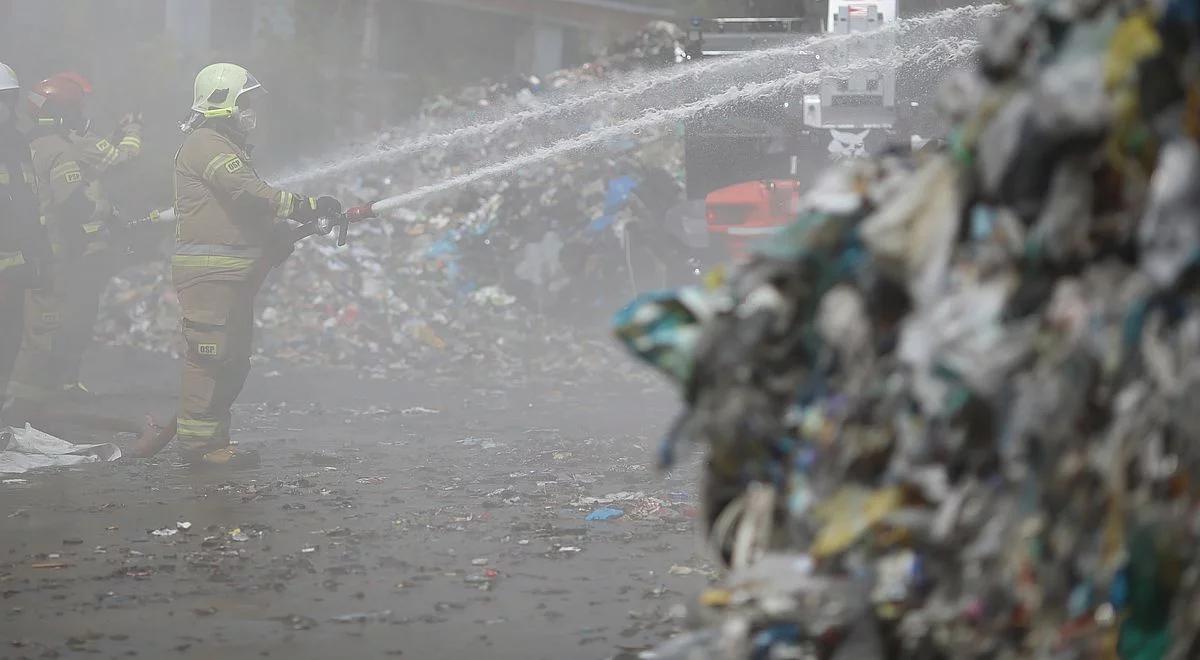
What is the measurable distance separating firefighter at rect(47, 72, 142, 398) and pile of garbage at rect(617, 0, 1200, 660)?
24.3 feet

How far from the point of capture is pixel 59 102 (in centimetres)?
878

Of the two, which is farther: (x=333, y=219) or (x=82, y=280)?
(x=82, y=280)

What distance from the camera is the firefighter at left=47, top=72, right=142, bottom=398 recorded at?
8.80 metres

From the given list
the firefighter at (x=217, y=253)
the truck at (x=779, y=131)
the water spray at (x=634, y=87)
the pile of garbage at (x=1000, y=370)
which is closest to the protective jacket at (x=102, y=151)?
the water spray at (x=634, y=87)

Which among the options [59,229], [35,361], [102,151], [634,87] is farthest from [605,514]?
[634,87]

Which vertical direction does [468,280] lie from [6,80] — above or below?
below

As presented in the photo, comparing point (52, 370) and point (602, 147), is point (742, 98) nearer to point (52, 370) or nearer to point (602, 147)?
point (602, 147)

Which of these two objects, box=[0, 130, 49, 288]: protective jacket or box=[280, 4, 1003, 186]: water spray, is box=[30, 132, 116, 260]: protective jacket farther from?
box=[280, 4, 1003, 186]: water spray

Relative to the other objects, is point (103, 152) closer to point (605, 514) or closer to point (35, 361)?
point (35, 361)

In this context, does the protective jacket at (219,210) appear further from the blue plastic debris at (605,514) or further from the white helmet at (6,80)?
the blue plastic debris at (605,514)

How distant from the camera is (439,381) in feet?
31.9

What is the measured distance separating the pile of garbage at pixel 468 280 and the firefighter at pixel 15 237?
2779mm

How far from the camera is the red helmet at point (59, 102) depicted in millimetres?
8773

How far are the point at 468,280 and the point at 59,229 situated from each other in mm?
3665
